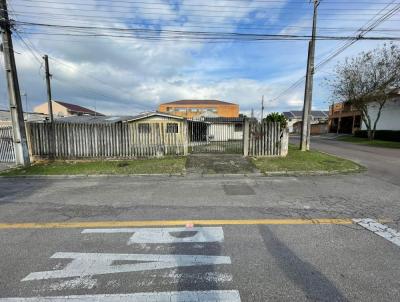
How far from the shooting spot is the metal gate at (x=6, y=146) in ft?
38.8

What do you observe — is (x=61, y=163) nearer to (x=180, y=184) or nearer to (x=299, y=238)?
(x=180, y=184)

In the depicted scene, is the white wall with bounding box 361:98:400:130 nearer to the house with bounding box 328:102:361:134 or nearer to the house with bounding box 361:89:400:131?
the house with bounding box 361:89:400:131

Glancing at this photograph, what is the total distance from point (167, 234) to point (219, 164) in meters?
6.64

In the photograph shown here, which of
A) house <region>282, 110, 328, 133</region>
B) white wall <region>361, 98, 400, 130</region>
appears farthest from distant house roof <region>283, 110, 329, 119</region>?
white wall <region>361, 98, 400, 130</region>

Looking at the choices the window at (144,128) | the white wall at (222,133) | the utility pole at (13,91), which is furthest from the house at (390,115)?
the utility pole at (13,91)

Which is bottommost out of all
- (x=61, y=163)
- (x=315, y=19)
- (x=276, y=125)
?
(x=61, y=163)

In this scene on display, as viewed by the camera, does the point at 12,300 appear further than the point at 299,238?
No

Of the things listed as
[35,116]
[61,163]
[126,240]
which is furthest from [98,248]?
[35,116]

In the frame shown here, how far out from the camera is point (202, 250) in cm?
318

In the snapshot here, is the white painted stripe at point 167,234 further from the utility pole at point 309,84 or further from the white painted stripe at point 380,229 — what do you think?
the utility pole at point 309,84

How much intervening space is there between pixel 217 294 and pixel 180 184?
16.5 ft

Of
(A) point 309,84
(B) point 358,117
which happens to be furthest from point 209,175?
(B) point 358,117

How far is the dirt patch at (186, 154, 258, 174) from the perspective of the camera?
9125 mm

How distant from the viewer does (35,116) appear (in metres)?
36.2
